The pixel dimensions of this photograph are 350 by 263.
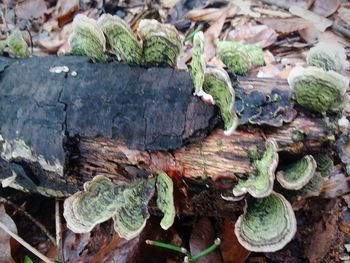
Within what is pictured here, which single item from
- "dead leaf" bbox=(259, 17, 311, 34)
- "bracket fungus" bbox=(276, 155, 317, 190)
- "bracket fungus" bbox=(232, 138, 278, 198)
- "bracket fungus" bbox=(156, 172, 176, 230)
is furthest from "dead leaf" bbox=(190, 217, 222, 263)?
"dead leaf" bbox=(259, 17, 311, 34)

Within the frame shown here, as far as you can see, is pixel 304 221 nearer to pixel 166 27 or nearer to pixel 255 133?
pixel 255 133

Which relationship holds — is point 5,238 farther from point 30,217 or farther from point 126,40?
point 126,40

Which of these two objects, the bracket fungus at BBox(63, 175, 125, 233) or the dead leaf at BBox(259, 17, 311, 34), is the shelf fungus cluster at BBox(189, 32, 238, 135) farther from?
the dead leaf at BBox(259, 17, 311, 34)

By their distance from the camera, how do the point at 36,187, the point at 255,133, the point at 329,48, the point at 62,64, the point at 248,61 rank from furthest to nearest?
the point at 36,187 → the point at 62,64 → the point at 248,61 → the point at 329,48 → the point at 255,133

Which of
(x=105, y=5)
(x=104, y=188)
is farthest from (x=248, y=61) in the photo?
(x=105, y=5)

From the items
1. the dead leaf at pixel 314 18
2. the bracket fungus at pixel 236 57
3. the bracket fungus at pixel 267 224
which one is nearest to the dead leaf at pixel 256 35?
the dead leaf at pixel 314 18

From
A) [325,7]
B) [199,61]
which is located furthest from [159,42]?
[325,7]
